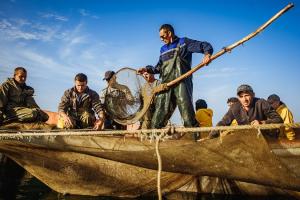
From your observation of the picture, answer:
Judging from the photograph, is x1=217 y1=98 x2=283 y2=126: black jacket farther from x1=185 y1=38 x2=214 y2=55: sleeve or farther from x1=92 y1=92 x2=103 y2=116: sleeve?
x1=92 y1=92 x2=103 y2=116: sleeve

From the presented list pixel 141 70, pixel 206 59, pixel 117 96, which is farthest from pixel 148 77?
pixel 206 59

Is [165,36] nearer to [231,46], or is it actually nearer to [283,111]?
[231,46]

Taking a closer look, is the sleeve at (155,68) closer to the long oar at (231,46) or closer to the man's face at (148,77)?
the man's face at (148,77)

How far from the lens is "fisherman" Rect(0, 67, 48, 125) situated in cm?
563

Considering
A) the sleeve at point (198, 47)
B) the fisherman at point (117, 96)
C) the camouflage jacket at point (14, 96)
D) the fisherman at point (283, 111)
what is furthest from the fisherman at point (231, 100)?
the camouflage jacket at point (14, 96)

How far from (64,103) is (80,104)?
0.35 meters

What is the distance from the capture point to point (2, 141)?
4066 mm

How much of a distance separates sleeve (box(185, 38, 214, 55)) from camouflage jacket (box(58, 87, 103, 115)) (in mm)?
2225

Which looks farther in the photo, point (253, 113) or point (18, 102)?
point (18, 102)

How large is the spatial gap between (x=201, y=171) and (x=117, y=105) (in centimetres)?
299

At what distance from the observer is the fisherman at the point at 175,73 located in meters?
5.09

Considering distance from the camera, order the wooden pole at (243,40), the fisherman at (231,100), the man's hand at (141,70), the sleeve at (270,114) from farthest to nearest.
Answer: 1. the fisherman at (231,100)
2. the man's hand at (141,70)
3. the sleeve at (270,114)
4. the wooden pole at (243,40)

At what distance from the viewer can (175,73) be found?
5.38 meters

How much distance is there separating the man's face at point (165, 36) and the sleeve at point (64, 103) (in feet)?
7.53
